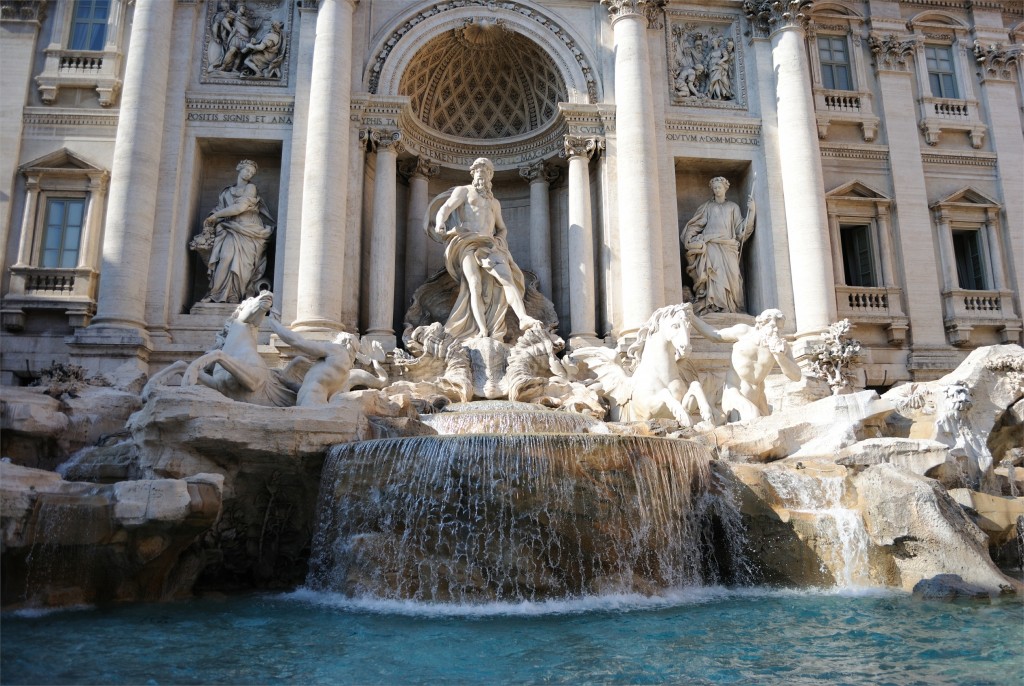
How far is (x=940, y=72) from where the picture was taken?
18.9m

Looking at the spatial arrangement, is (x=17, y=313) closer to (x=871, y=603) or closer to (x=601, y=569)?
(x=601, y=569)

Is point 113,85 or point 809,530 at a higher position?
point 113,85

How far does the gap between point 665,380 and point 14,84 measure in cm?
1460

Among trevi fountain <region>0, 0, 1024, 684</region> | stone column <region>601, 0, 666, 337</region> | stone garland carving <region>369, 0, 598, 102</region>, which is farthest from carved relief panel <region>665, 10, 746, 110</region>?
trevi fountain <region>0, 0, 1024, 684</region>

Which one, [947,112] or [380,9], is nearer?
[380,9]

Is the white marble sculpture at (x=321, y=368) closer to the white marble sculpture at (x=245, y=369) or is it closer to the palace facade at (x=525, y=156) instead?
the white marble sculpture at (x=245, y=369)

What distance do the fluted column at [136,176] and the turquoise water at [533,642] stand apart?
27.8 feet

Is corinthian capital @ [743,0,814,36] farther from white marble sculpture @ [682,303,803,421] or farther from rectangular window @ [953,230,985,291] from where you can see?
white marble sculpture @ [682,303,803,421]

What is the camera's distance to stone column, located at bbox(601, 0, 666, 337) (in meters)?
15.4

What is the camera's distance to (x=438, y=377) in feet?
46.3

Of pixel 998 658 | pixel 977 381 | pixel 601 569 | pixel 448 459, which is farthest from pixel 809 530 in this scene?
pixel 977 381

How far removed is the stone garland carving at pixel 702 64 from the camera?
17531mm

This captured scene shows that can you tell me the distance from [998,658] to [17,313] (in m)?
16.1

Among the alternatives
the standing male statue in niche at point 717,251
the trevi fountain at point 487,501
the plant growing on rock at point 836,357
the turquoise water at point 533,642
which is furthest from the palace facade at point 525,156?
the turquoise water at point 533,642
